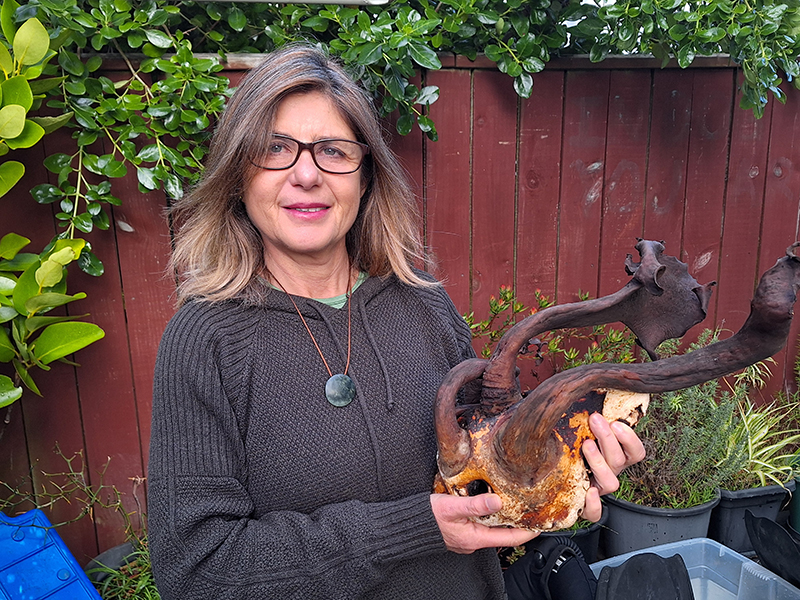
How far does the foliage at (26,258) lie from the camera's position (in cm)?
196

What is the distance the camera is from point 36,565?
2.15 meters

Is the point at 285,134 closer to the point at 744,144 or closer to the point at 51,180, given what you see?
the point at 51,180

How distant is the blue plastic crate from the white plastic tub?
2.03m

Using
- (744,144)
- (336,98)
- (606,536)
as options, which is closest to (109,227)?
(336,98)

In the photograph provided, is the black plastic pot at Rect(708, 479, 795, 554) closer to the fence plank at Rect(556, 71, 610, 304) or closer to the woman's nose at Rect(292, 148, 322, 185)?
the fence plank at Rect(556, 71, 610, 304)

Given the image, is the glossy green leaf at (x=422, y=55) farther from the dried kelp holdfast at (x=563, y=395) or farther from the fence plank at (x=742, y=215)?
the fence plank at (x=742, y=215)

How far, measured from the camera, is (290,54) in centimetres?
148

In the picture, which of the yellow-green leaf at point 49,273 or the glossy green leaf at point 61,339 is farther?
the glossy green leaf at point 61,339

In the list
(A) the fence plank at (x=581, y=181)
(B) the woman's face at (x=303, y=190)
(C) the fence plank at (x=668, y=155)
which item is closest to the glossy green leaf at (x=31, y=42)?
(B) the woman's face at (x=303, y=190)

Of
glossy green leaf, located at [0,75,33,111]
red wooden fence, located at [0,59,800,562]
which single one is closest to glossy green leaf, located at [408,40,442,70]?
red wooden fence, located at [0,59,800,562]

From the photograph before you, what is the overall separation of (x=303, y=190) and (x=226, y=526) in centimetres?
76

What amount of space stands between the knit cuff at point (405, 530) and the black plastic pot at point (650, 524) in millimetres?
2010

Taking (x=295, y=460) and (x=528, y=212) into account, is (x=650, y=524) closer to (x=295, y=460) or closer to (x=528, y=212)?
(x=528, y=212)

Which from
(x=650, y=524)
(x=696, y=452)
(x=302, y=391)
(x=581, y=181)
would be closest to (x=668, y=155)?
(x=581, y=181)
